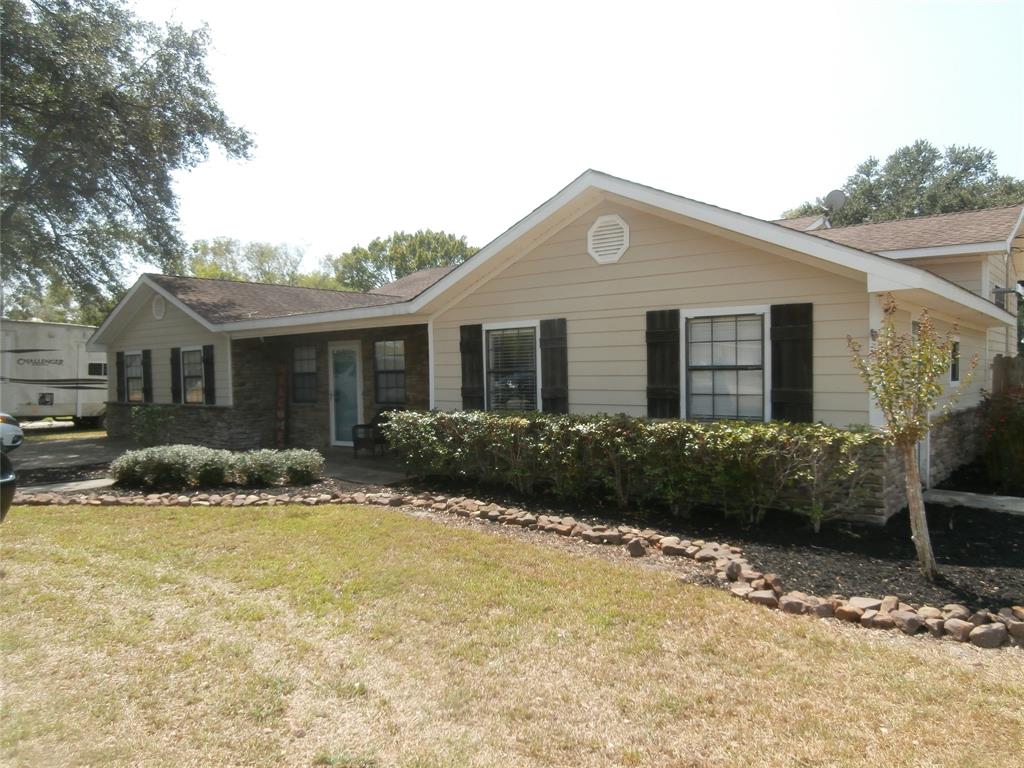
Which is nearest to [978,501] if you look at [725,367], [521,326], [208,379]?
[725,367]

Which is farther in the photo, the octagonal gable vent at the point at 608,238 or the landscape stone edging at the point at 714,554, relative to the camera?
the octagonal gable vent at the point at 608,238

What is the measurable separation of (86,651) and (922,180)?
42353 millimetres

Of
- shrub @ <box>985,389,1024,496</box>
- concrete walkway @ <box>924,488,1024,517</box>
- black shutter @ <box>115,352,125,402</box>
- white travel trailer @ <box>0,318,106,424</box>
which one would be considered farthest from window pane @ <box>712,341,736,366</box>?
white travel trailer @ <box>0,318,106,424</box>

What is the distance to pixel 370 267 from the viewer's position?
48.4 m

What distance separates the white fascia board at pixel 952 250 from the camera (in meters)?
8.50

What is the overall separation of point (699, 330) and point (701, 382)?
608 millimetres

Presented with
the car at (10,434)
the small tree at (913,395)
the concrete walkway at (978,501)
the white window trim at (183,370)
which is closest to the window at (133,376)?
the white window trim at (183,370)

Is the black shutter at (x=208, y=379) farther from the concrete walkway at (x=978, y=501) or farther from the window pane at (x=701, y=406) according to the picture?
the concrete walkway at (x=978, y=501)

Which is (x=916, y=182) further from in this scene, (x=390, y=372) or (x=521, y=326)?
(x=521, y=326)

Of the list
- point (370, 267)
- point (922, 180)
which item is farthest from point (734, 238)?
point (370, 267)

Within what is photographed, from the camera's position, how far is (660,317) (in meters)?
7.68

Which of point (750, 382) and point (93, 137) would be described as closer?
point (750, 382)

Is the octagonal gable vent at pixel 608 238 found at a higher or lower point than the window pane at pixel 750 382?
higher

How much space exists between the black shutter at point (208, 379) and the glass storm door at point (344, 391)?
112 inches
